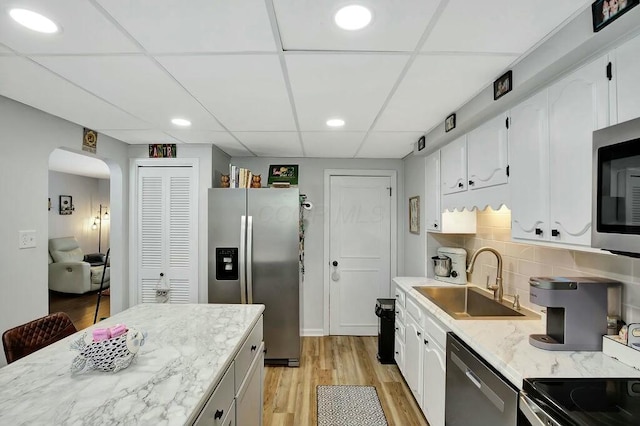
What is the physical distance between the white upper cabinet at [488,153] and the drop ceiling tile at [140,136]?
270 centimetres

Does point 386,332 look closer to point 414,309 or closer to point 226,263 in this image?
point 414,309

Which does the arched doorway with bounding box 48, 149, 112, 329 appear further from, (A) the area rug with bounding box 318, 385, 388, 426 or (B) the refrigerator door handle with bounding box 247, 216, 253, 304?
(A) the area rug with bounding box 318, 385, 388, 426

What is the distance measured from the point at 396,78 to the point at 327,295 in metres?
2.92

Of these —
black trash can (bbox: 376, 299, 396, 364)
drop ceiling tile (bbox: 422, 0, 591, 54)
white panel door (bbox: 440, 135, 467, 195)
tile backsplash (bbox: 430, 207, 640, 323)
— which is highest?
drop ceiling tile (bbox: 422, 0, 591, 54)

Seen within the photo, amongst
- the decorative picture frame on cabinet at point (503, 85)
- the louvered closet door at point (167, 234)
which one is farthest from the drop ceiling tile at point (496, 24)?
the louvered closet door at point (167, 234)

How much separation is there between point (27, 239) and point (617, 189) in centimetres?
327

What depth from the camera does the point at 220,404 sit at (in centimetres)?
123

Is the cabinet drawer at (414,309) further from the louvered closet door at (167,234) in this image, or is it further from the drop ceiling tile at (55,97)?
the drop ceiling tile at (55,97)

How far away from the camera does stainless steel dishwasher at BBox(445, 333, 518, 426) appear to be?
49.9 inches

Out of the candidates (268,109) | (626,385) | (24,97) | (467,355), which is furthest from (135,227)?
(626,385)

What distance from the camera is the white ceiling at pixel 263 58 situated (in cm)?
112

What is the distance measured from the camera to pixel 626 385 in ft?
3.60

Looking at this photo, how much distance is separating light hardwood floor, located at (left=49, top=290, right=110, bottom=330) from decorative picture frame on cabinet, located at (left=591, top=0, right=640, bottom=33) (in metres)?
5.81

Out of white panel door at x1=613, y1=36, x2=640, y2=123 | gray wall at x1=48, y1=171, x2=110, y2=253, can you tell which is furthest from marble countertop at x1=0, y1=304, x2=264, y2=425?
gray wall at x1=48, y1=171, x2=110, y2=253
